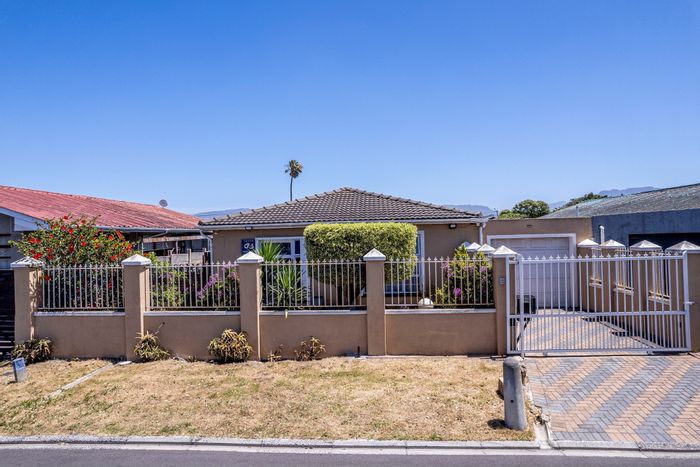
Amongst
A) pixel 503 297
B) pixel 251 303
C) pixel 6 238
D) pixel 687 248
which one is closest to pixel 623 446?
pixel 503 297

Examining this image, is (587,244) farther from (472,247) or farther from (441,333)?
(441,333)

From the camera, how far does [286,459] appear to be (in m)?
5.45

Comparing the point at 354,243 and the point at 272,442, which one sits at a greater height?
the point at 354,243

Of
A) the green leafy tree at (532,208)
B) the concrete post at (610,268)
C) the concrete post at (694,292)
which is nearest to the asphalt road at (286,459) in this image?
the concrete post at (694,292)

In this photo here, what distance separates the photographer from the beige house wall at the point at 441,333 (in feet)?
30.3

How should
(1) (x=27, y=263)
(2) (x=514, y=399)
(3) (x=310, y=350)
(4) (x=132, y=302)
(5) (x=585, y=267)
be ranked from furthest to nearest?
(5) (x=585, y=267) < (1) (x=27, y=263) < (4) (x=132, y=302) < (3) (x=310, y=350) < (2) (x=514, y=399)

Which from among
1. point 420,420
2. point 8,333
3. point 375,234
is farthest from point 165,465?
point 8,333

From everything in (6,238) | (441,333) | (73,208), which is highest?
(73,208)

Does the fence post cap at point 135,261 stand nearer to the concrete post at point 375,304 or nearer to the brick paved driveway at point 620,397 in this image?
the concrete post at point 375,304

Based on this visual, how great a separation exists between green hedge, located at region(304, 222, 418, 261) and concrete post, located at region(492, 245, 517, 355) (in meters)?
2.52

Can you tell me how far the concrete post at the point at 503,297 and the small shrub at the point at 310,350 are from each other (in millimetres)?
3672

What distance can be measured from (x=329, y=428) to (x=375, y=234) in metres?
5.44

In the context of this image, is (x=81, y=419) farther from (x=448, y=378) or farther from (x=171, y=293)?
(x=448, y=378)

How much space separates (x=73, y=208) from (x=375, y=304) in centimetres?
1126
